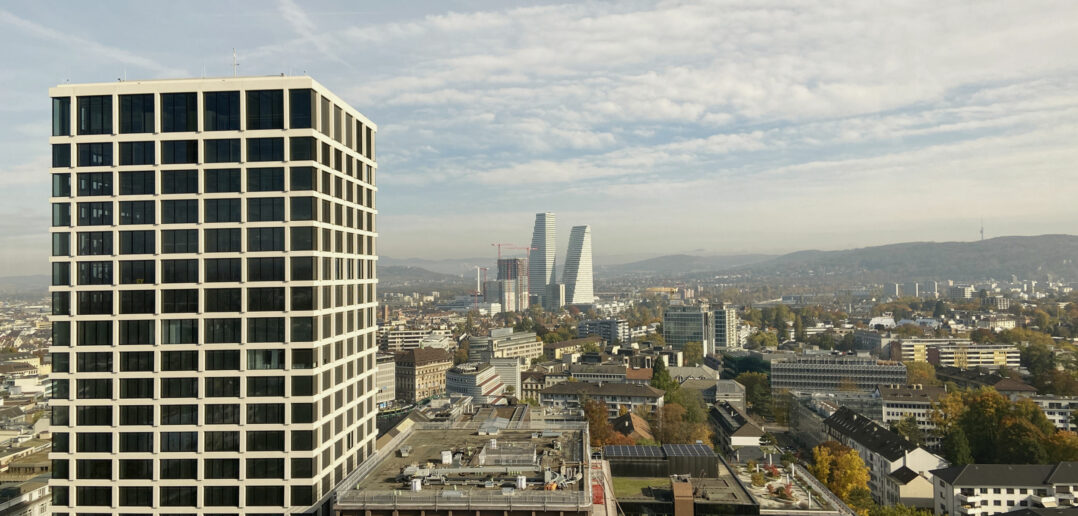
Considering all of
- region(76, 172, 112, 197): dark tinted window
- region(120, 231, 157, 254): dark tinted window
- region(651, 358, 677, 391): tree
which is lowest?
region(651, 358, 677, 391): tree

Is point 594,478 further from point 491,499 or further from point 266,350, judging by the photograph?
point 266,350

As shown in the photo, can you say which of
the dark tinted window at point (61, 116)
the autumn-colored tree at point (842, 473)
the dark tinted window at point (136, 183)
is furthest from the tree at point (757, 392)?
the dark tinted window at point (61, 116)

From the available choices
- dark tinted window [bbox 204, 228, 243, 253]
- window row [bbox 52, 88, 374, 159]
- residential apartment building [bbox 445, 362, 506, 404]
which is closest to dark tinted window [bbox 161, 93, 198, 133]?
window row [bbox 52, 88, 374, 159]

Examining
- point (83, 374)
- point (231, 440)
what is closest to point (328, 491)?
point (231, 440)

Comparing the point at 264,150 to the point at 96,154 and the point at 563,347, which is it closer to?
the point at 96,154

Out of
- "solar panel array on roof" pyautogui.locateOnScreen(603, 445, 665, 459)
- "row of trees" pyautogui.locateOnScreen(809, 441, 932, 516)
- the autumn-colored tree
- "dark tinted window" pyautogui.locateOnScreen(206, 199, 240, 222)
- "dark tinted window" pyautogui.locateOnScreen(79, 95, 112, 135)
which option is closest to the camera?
"dark tinted window" pyautogui.locateOnScreen(206, 199, 240, 222)

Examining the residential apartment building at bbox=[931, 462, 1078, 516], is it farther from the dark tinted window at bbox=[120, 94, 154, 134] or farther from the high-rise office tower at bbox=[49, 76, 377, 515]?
the dark tinted window at bbox=[120, 94, 154, 134]

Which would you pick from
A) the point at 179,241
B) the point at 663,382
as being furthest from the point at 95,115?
the point at 663,382
